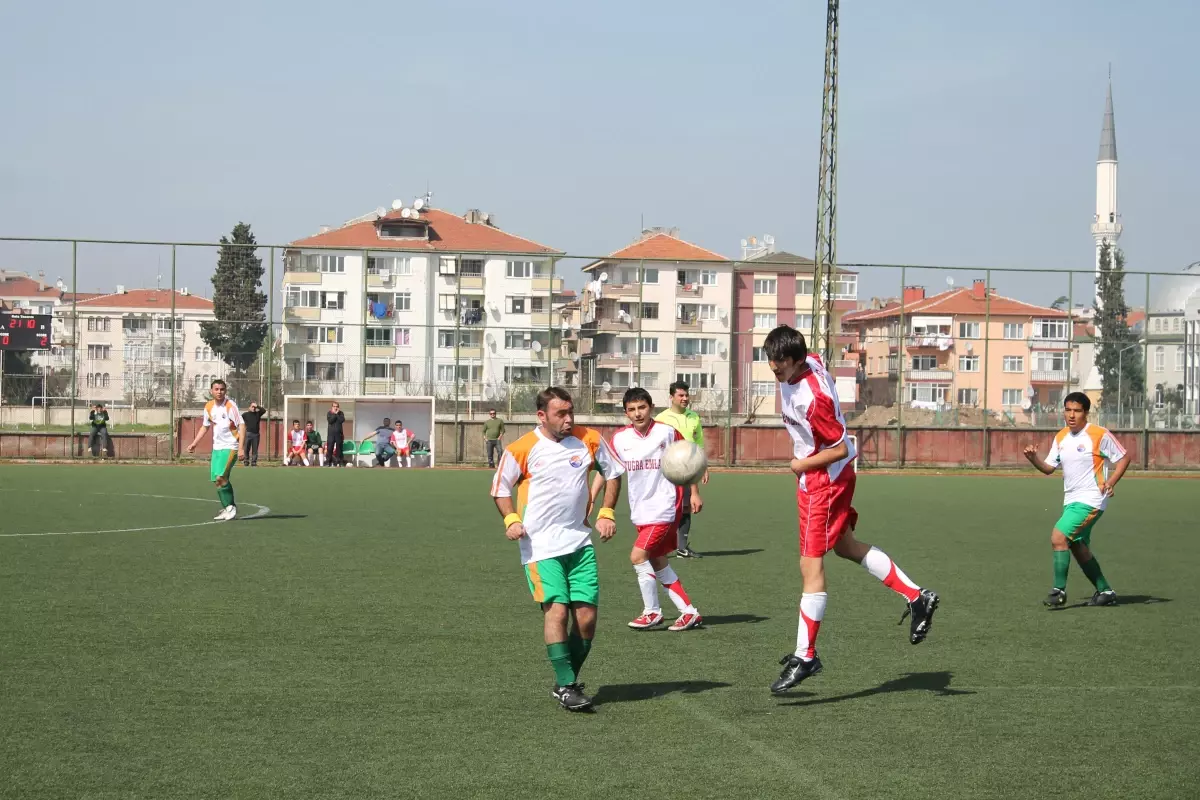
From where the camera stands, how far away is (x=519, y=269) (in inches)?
1804

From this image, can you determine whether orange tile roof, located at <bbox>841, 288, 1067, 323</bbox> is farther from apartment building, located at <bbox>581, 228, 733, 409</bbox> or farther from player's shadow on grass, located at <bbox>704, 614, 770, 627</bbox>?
player's shadow on grass, located at <bbox>704, 614, 770, 627</bbox>

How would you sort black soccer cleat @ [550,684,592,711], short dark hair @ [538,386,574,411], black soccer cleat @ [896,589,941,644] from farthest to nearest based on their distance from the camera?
black soccer cleat @ [896,589,941,644], short dark hair @ [538,386,574,411], black soccer cleat @ [550,684,592,711]

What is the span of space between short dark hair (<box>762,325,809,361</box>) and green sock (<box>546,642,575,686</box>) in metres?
2.07

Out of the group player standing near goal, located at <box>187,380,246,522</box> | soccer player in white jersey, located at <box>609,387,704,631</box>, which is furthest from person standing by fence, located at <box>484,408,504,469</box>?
soccer player in white jersey, located at <box>609,387,704,631</box>

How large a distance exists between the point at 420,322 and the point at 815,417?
35.8 metres

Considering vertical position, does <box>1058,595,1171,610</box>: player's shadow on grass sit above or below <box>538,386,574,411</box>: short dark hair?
below

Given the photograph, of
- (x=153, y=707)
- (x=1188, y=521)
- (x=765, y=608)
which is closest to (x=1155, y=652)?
(x=765, y=608)

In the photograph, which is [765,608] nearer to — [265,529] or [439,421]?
[265,529]

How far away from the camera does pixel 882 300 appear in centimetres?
4819

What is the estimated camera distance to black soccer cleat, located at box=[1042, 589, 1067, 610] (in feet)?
39.6

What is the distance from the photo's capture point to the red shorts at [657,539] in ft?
35.3

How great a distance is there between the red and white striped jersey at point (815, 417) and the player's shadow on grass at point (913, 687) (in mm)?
→ 1259

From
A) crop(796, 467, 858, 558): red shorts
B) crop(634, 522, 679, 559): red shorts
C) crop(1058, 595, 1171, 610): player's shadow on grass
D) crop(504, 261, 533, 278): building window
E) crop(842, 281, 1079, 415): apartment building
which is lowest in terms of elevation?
crop(1058, 595, 1171, 610): player's shadow on grass

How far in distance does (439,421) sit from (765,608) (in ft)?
102
